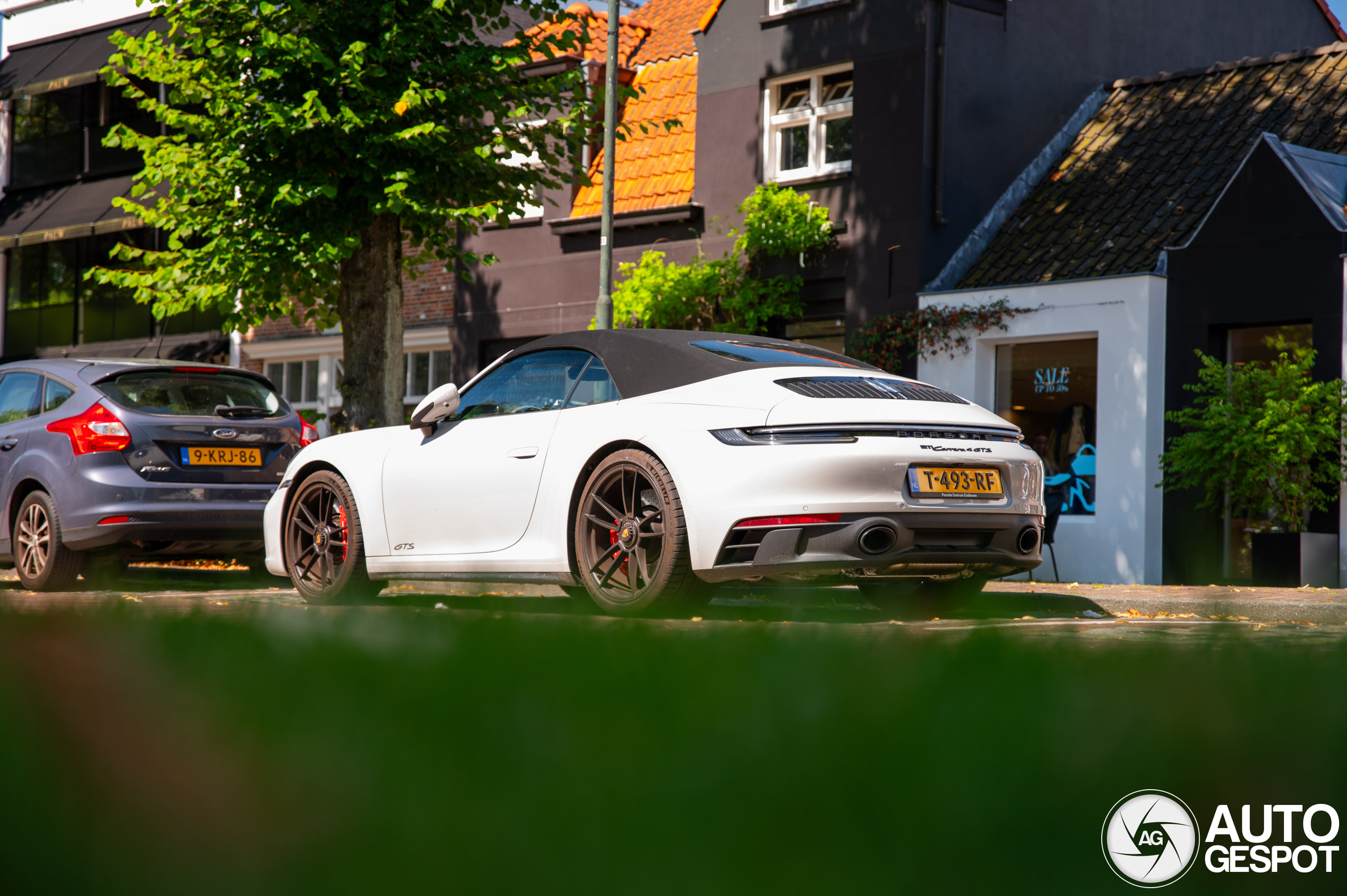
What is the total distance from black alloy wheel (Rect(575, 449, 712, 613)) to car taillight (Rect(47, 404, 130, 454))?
4.65 meters

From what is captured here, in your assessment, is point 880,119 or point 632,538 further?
point 880,119

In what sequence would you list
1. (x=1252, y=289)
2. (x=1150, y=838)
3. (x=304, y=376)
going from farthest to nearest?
(x=304, y=376) < (x=1252, y=289) < (x=1150, y=838)

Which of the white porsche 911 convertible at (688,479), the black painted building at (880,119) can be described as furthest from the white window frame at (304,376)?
the white porsche 911 convertible at (688,479)

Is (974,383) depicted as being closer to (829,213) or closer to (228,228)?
(829,213)

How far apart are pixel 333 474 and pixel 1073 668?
739 centimetres

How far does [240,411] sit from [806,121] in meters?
10.5

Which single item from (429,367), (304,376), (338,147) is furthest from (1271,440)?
(304,376)

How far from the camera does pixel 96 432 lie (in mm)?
9867

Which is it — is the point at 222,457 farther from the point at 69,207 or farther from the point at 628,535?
the point at 69,207

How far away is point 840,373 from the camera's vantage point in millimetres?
6762

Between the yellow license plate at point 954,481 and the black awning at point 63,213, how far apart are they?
73.1 feet

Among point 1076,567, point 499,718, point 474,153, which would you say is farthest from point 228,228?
point 499,718

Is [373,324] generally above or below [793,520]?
above

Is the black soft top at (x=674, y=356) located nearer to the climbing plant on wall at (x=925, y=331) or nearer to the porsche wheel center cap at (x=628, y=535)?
the porsche wheel center cap at (x=628, y=535)
